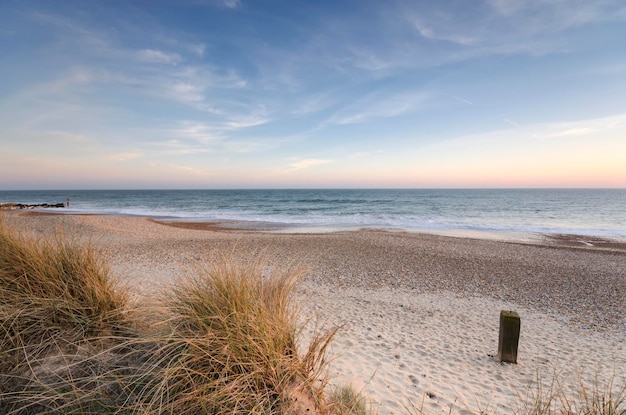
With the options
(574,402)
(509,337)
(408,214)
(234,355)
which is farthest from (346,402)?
(408,214)

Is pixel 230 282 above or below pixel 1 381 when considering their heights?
above

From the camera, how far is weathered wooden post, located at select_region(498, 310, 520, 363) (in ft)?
15.5

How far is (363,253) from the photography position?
1332 cm

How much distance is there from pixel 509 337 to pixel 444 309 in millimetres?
2652

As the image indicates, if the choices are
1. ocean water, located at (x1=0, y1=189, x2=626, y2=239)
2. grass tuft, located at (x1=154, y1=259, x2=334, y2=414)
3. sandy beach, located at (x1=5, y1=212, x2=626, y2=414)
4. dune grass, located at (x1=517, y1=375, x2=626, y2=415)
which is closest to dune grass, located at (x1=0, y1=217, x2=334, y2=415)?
grass tuft, located at (x1=154, y1=259, x2=334, y2=414)

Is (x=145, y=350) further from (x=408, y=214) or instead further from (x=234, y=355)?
(x=408, y=214)

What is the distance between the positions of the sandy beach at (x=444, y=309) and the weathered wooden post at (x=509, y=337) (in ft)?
0.44

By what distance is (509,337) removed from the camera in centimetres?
472

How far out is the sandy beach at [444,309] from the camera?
4062mm

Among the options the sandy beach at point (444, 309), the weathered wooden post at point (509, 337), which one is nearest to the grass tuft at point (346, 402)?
the sandy beach at point (444, 309)

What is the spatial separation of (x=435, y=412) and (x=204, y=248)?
11661 mm

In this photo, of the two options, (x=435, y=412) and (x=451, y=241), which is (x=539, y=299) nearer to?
(x=435, y=412)

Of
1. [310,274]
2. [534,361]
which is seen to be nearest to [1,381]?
[534,361]

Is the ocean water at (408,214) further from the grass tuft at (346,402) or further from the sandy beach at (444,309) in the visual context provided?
the grass tuft at (346,402)
